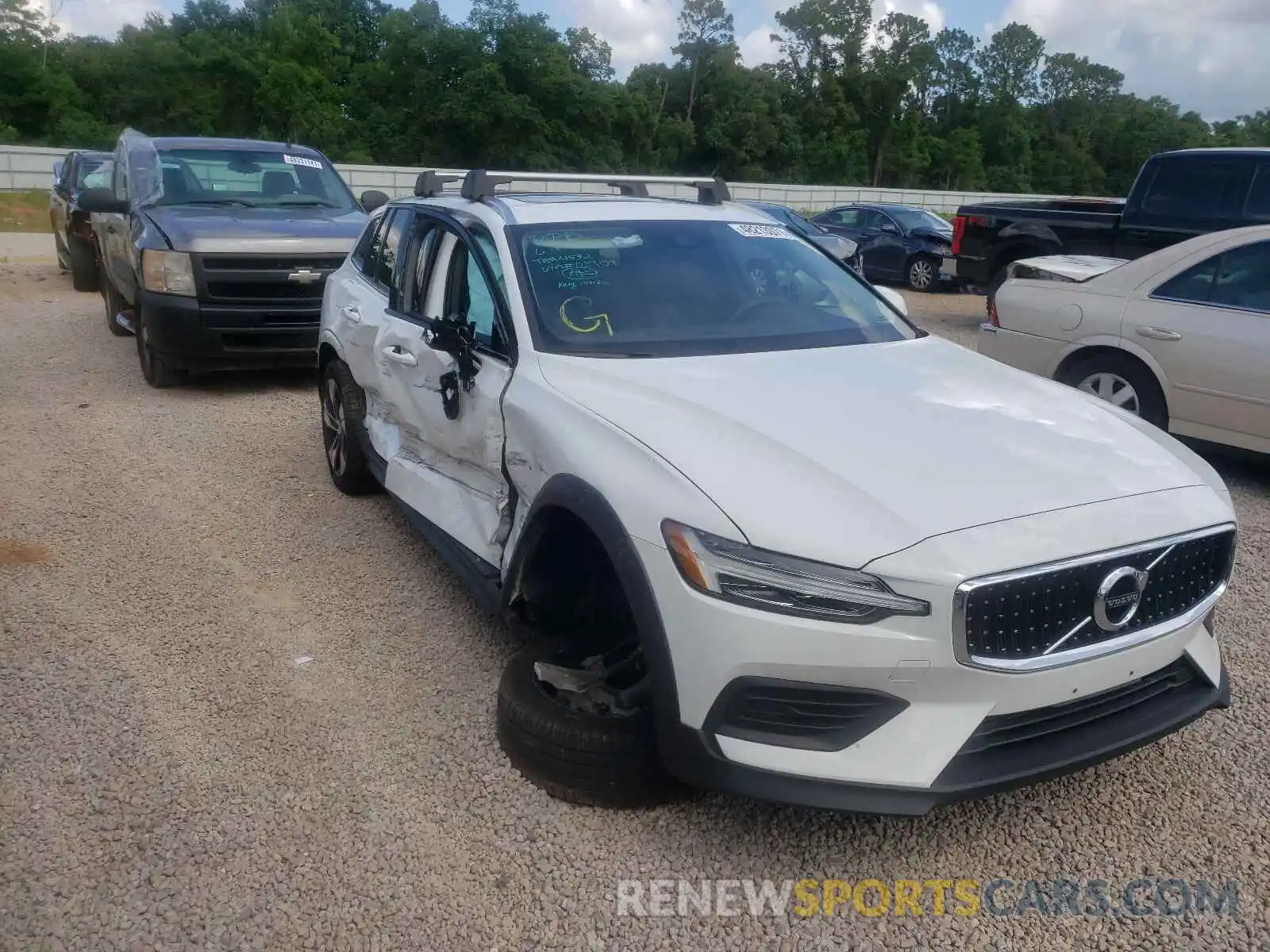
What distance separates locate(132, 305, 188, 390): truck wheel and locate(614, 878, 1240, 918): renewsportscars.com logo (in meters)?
6.86

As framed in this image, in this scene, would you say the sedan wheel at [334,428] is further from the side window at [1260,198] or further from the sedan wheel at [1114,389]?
the side window at [1260,198]

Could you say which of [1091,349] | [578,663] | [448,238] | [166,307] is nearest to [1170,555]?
[578,663]

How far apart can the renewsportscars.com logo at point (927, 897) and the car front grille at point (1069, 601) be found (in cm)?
69

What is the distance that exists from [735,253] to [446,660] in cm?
196

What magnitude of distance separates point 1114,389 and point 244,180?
7.16 m

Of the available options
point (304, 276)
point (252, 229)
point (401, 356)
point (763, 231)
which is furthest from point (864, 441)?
point (252, 229)

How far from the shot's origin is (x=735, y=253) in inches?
170

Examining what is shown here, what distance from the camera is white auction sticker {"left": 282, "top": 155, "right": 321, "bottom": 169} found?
9.55m

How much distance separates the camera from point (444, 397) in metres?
4.08

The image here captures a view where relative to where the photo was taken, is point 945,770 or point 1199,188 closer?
point 945,770

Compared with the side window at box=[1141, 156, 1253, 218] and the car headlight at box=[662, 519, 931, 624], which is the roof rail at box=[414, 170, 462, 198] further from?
the side window at box=[1141, 156, 1253, 218]

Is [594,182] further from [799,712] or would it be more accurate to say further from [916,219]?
[916,219]

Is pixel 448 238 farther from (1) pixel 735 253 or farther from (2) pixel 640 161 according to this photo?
(2) pixel 640 161

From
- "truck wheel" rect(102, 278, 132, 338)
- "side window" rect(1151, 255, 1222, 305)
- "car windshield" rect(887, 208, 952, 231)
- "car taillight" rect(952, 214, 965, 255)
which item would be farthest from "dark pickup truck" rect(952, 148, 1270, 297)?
"truck wheel" rect(102, 278, 132, 338)
